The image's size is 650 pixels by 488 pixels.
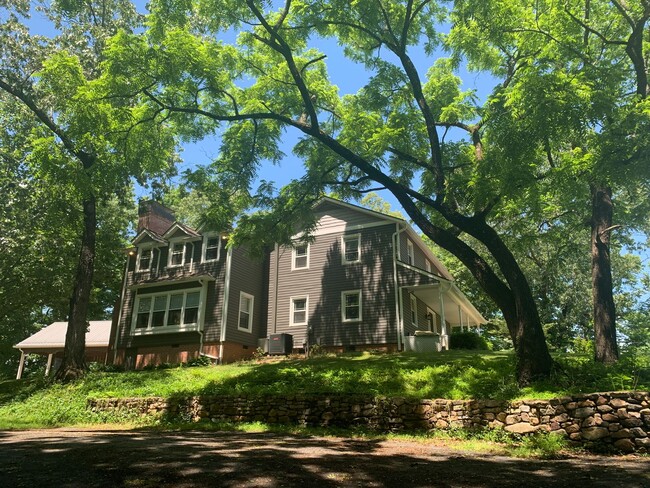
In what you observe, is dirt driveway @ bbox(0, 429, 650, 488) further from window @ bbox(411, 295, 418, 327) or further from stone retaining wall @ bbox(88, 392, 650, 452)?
window @ bbox(411, 295, 418, 327)

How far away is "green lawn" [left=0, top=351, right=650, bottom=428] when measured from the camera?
1072 cm

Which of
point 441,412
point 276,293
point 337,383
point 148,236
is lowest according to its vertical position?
point 441,412

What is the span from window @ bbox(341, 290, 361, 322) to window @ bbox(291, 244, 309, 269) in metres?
2.98

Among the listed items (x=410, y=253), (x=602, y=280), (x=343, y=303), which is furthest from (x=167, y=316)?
(x=602, y=280)

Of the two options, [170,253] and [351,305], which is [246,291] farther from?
[351,305]

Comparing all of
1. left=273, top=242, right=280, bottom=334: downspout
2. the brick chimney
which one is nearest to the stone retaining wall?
left=273, top=242, right=280, bottom=334: downspout

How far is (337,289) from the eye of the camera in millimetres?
23812

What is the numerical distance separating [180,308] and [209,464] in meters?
20.1

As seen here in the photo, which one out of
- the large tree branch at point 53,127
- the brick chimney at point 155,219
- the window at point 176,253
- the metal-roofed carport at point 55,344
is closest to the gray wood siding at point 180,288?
the window at point 176,253

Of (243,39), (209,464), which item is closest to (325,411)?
(209,464)

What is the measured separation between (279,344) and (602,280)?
558 inches

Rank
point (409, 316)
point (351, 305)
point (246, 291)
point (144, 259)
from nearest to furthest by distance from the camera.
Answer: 1. point (409, 316)
2. point (351, 305)
3. point (246, 291)
4. point (144, 259)

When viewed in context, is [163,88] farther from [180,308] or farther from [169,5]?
[180,308]

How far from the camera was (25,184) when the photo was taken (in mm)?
26719
